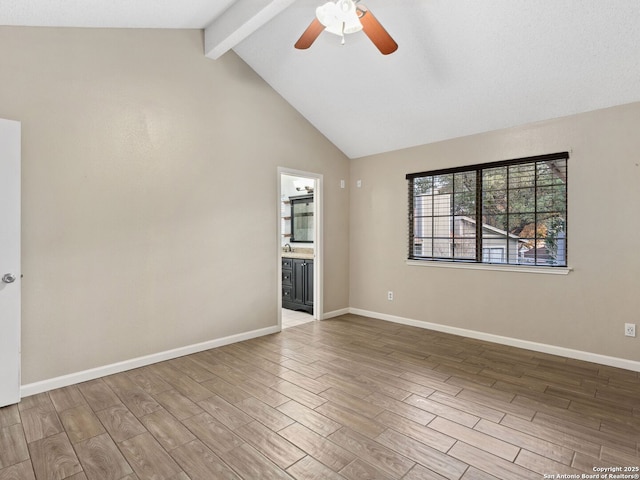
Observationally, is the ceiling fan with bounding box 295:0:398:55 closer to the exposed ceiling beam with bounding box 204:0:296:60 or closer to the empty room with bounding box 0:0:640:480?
the empty room with bounding box 0:0:640:480

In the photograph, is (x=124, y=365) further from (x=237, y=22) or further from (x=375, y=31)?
(x=375, y=31)

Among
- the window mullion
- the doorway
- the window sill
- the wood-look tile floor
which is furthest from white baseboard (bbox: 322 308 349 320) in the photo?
the window mullion

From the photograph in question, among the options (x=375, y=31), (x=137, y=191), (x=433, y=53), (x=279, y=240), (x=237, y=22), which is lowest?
(x=279, y=240)

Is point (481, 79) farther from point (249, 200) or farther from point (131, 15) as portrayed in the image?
point (131, 15)

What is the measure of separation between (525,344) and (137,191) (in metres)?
4.10

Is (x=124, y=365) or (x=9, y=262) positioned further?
(x=124, y=365)

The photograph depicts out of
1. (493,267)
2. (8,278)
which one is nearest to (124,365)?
(8,278)

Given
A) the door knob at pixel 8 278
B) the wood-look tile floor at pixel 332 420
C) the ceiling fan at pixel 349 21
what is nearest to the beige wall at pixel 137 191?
the door knob at pixel 8 278

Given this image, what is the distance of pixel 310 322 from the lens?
4902 mm

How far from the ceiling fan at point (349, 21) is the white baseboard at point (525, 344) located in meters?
3.16

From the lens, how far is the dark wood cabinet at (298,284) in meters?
5.30

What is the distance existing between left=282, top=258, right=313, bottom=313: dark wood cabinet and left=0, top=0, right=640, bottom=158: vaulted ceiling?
87.9 inches

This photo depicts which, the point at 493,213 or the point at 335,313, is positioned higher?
the point at 493,213

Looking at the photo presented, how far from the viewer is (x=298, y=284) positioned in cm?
548
